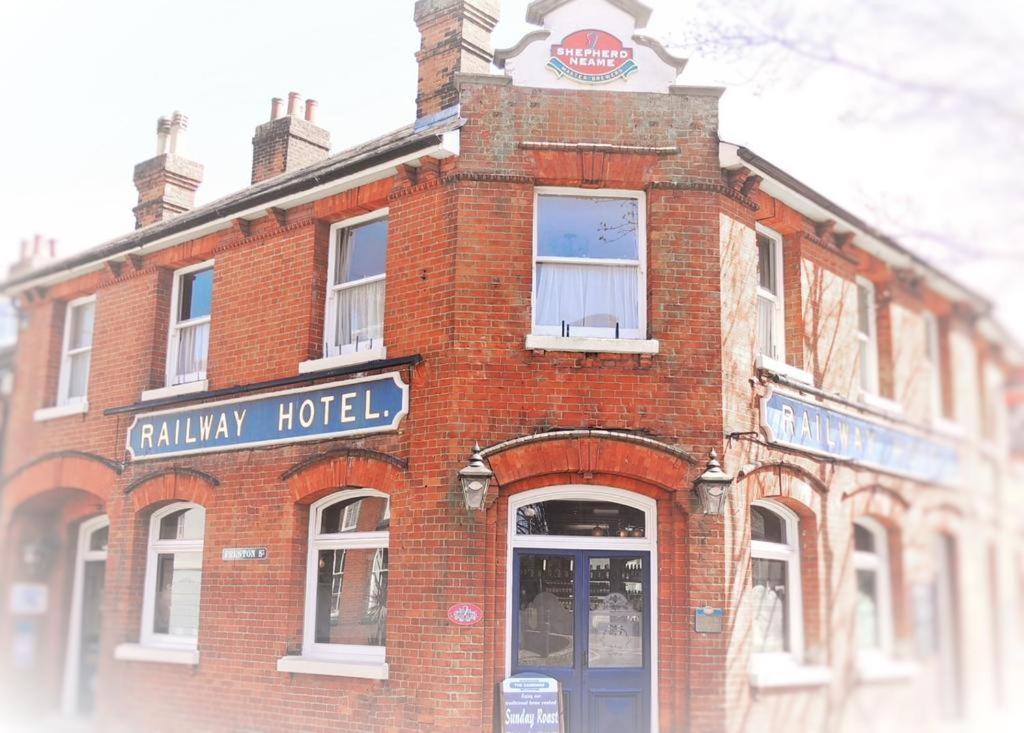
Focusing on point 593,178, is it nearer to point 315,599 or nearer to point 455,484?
point 455,484

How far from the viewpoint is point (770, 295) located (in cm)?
1171

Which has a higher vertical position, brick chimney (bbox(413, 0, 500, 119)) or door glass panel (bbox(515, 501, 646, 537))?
brick chimney (bbox(413, 0, 500, 119))

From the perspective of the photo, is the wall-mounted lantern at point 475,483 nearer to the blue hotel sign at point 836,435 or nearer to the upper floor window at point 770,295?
the blue hotel sign at point 836,435

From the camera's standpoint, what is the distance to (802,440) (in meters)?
11.3

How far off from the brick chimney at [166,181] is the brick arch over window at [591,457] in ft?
29.3

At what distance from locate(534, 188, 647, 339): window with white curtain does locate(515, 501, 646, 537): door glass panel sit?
1.78 meters

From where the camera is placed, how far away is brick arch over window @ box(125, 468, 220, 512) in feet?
40.4

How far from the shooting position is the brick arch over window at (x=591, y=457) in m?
9.94

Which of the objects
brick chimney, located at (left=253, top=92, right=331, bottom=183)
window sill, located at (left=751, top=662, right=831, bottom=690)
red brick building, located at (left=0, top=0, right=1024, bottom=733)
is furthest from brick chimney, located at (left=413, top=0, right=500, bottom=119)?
window sill, located at (left=751, top=662, right=831, bottom=690)

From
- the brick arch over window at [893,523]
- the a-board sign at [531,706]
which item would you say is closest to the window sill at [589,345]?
the brick arch over window at [893,523]

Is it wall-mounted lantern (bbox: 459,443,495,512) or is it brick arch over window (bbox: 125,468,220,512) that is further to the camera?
brick arch over window (bbox: 125,468,220,512)

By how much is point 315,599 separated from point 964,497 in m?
7.24

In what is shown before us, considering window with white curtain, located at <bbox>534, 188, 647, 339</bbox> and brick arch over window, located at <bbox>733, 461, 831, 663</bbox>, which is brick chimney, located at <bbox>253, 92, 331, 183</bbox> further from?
brick arch over window, located at <bbox>733, 461, 831, 663</bbox>

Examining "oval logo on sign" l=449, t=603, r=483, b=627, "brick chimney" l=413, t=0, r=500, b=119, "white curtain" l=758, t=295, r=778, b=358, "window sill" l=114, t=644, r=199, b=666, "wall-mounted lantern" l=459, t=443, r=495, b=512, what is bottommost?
"window sill" l=114, t=644, r=199, b=666
